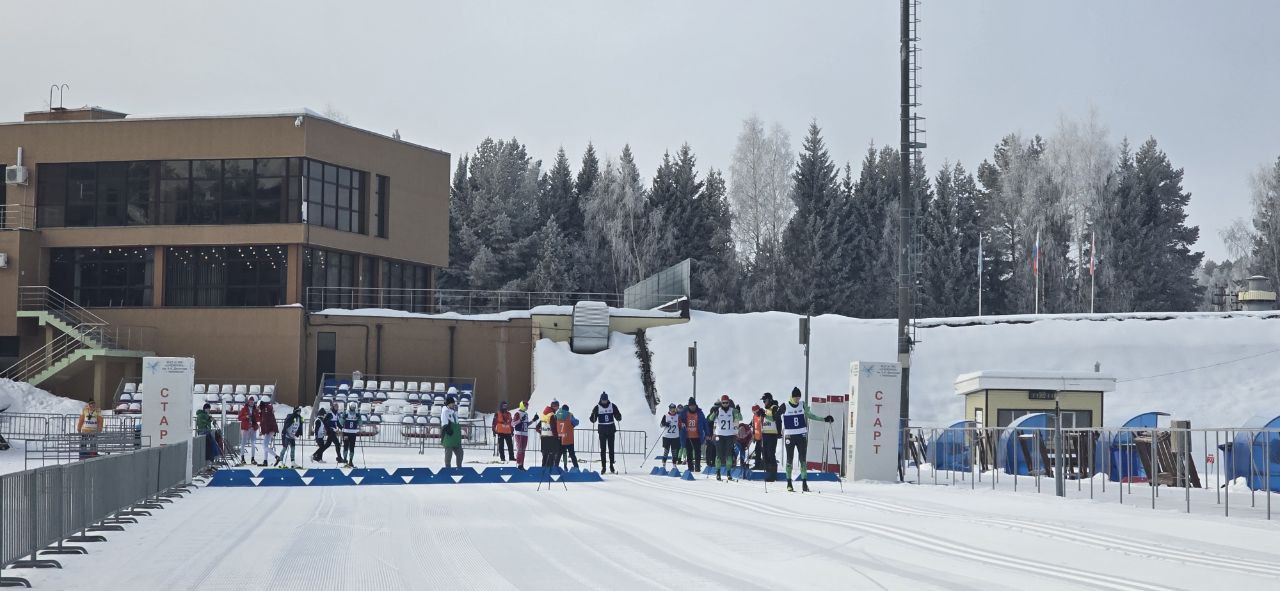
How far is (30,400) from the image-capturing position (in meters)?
48.3

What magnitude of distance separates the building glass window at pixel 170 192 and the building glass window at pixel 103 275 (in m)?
1.19

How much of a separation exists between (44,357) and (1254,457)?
147 feet

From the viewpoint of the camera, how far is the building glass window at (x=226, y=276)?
5316 cm

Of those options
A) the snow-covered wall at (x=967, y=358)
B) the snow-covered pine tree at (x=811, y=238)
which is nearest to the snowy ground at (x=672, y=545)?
the snow-covered wall at (x=967, y=358)

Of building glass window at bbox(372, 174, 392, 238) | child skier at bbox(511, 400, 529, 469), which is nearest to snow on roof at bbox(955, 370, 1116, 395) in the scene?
child skier at bbox(511, 400, 529, 469)

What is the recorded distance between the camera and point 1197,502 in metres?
20.7

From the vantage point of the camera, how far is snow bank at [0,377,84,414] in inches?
1863

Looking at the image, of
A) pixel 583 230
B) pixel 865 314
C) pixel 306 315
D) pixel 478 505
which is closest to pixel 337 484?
pixel 478 505

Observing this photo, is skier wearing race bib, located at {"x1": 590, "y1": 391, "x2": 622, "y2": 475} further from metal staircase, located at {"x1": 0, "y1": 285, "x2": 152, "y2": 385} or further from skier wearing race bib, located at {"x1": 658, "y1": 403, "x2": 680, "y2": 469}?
metal staircase, located at {"x1": 0, "y1": 285, "x2": 152, "y2": 385}

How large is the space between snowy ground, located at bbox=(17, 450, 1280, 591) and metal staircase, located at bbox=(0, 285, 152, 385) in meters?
32.5

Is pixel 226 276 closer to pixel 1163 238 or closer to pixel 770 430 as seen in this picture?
pixel 770 430

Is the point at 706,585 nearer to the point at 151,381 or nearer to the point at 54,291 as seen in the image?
the point at 151,381

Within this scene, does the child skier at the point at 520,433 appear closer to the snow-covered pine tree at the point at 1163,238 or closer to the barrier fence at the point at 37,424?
the barrier fence at the point at 37,424

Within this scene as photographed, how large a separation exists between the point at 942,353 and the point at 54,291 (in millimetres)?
35825
